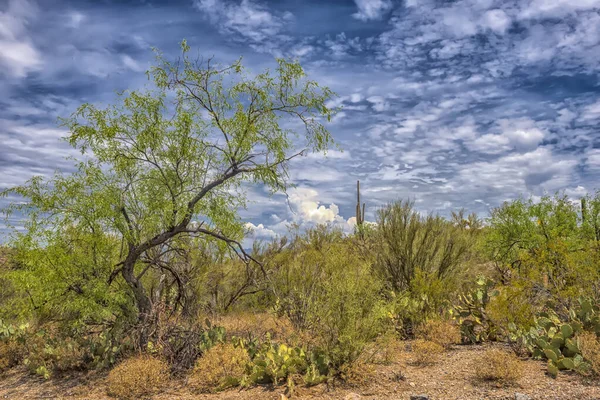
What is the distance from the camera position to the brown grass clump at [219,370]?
7.36 m

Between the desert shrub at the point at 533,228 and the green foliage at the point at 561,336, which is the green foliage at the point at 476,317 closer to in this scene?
the green foliage at the point at 561,336

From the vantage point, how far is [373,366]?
724 cm

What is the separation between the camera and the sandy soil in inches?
248

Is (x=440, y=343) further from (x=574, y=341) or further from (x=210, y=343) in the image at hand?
(x=210, y=343)

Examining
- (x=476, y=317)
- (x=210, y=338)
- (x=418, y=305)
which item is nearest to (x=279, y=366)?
(x=210, y=338)

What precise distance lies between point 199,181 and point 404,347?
5170 millimetres

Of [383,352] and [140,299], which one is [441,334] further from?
[140,299]

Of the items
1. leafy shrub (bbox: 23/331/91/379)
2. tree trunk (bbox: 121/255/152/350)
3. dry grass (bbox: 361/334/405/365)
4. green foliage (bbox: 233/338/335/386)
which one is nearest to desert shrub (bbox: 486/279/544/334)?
dry grass (bbox: 361/334/405/365)

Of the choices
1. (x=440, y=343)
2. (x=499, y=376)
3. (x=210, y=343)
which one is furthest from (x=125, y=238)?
(x=499, y=376)

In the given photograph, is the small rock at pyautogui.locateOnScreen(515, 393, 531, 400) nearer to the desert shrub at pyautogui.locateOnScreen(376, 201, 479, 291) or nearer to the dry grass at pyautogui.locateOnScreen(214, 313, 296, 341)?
the dry grass at pyautogui.locateOnScreen(214, 313, 296, 341)

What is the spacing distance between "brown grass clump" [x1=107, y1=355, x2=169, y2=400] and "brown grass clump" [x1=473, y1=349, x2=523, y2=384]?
4865 millimetres

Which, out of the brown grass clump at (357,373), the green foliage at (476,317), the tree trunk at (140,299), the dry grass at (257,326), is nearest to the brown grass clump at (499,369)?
the brown grass clump at (357,373)

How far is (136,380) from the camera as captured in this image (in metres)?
7.51

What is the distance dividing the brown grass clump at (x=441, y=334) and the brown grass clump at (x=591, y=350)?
209 cm
